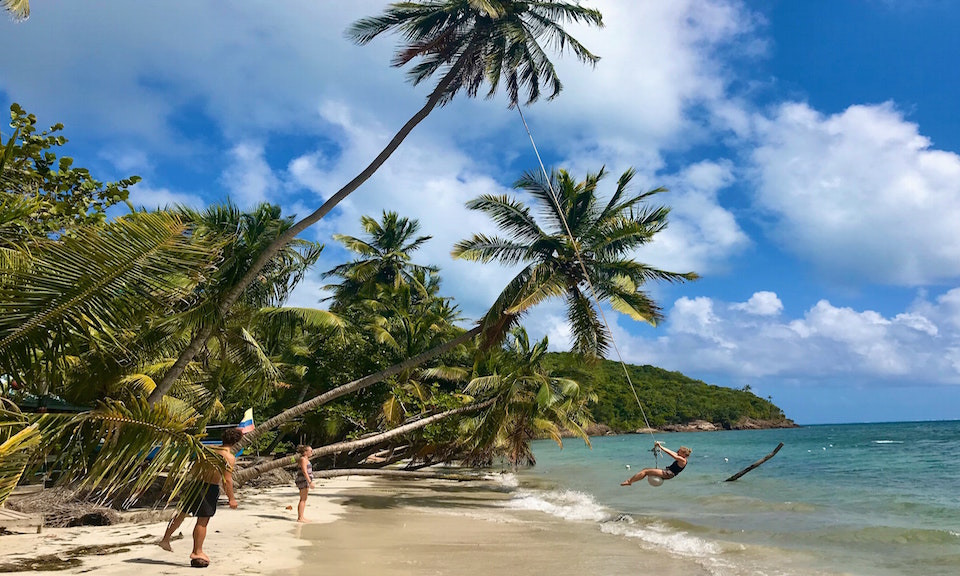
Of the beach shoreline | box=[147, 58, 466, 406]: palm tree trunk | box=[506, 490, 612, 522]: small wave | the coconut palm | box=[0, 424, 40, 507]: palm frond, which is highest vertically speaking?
box=[147, 58, 466, 406]: palm tree trunk

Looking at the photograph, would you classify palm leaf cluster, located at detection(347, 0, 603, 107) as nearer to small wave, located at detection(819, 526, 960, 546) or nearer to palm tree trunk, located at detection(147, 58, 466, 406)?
palm tree trunk, located at detection(147, 58, 466, 406)

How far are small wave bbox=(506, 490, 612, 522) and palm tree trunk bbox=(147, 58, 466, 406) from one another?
833 cm

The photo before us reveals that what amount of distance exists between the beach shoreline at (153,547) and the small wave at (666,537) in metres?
5.75

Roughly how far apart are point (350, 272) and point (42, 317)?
27.3m

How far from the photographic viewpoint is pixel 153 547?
25.3 ft

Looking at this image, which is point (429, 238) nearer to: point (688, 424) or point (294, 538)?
point (294, 538)

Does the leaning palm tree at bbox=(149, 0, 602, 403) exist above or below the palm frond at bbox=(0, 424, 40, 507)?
above

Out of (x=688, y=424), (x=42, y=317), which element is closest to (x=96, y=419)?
(x=42, y=317)

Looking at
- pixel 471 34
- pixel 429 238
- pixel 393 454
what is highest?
pixel 429 238

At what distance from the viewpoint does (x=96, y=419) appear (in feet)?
13.7

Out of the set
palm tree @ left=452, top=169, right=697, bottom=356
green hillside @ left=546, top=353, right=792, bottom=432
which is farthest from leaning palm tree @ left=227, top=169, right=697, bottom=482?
green hillside @ left=546, top=353, right=792, bottom=432

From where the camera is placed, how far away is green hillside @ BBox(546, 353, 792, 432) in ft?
245

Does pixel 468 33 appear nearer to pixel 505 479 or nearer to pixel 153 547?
pixel 153 547

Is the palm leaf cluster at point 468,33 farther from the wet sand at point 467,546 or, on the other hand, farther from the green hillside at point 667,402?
the green hillside at point 667,402
